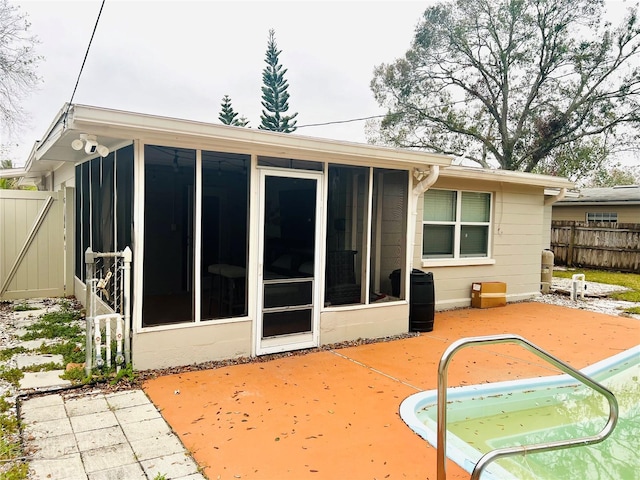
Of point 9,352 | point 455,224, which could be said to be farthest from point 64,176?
point 455,224

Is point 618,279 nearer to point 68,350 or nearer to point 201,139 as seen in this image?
point 201,139

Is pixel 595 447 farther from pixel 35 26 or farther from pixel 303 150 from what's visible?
pixel 35 26

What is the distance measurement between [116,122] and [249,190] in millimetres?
1483

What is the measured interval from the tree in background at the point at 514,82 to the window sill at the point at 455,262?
1172 cm

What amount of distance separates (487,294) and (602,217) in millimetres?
11413

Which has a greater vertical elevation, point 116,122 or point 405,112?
point 405,112

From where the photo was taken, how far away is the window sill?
765 centimetres

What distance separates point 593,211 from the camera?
16891 mm

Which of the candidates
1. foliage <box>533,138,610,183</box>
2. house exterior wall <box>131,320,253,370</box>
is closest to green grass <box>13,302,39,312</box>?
house exterior wall <box>131,320,253,370</box>

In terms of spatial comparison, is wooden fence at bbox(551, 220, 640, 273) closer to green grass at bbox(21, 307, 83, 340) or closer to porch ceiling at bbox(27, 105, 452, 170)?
porch ceiling at bbox(27, 105, 452, 170)

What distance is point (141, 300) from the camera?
13.9ft

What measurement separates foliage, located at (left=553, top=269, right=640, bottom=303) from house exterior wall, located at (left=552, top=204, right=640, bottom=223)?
3.03 m

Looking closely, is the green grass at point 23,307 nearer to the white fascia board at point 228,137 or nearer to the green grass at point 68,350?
the green grass at point 68,350

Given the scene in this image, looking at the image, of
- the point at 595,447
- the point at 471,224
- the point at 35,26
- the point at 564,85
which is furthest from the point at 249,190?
the point at 564,85
